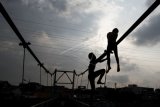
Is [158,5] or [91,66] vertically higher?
[158,5]

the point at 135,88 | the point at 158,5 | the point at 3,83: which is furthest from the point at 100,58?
the point at 135,88

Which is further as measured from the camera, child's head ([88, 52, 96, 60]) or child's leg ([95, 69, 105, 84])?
child's head ([88, 52, 96, 60])

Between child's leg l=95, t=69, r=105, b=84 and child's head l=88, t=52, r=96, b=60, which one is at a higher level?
child's head l=88, t=52, r=96, b=60

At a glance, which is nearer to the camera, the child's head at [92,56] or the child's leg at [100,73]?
the child's leg at [100,73]

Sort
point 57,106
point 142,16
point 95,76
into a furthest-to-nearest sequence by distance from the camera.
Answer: point 57,106
point 95,76
point 142,16

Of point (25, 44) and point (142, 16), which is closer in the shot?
point (142, 16)

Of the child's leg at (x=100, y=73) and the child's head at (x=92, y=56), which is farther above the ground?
the child's head at (x=92, y=56)

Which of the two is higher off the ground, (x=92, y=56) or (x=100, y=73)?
(x=92, y=56)

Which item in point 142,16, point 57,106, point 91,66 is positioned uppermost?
point 142,16

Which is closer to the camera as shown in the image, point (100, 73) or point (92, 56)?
point (100, 73)

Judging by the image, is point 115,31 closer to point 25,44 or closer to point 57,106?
point 25,44

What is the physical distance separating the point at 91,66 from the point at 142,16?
4.48 m

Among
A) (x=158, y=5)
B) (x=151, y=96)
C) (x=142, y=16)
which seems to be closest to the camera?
(x=158, y=5)

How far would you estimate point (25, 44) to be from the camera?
15.6 meters
